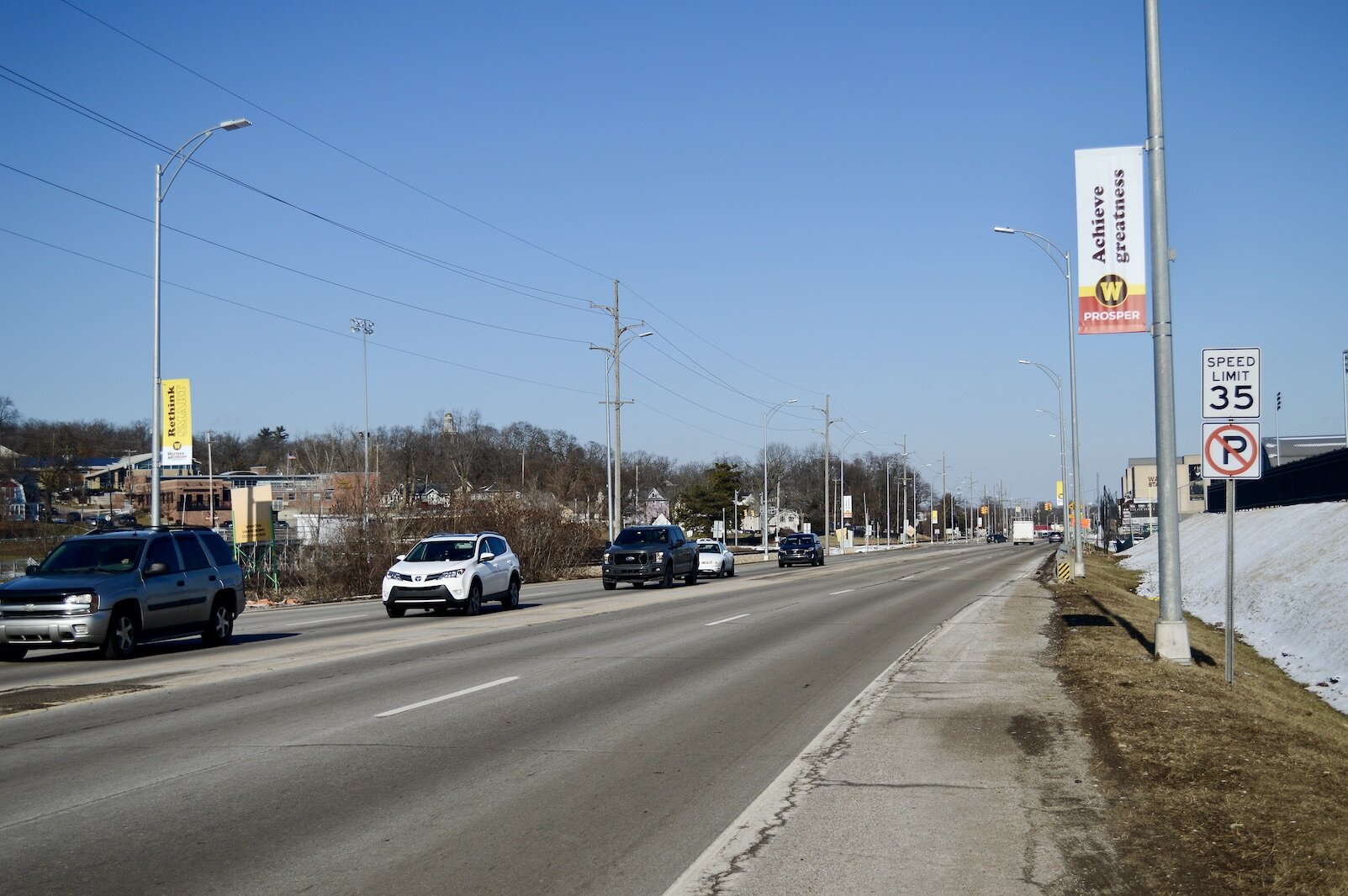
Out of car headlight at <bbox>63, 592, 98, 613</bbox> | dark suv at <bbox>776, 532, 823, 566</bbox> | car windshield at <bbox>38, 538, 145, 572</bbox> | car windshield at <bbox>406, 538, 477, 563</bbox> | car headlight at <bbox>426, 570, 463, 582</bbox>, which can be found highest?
car windshield at <bbox>38, 538, 145, 572</bbox>

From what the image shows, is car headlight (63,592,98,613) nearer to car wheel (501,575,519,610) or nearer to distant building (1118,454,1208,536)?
car wheel (501,575,519,610)

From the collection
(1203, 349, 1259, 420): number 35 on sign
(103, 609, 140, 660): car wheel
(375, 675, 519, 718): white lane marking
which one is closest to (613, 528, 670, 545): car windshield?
(103, 609, 140, 660): car wheel

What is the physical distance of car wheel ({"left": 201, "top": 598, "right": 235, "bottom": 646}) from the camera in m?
19.4

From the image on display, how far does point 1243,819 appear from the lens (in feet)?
23.7

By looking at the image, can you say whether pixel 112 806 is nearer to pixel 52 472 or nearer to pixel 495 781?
pixel 495 781

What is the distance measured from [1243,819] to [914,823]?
1.99 meters

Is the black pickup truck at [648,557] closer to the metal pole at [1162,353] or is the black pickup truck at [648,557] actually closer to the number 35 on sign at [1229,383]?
the metal pole at [1162,353]

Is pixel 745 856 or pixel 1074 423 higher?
pixel 1074 423

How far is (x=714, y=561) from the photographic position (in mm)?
47781

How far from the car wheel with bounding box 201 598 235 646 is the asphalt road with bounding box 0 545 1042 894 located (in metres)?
0.43

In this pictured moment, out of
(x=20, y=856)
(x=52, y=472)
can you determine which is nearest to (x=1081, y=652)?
(x=20, y=856)

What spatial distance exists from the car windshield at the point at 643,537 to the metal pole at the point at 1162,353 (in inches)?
982

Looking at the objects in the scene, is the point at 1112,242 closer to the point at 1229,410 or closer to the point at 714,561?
the point at 1229,410

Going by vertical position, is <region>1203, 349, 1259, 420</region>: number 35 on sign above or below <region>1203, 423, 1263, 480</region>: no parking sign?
above
